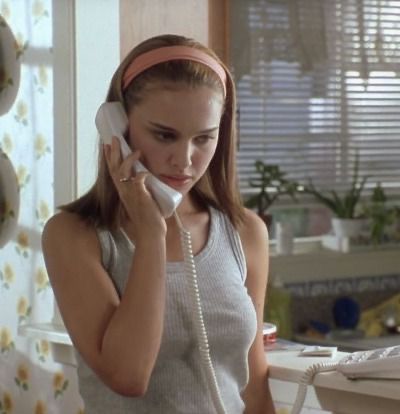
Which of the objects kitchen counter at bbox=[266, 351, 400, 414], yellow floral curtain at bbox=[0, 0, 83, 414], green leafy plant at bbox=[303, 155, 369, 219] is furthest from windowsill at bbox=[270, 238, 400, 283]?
kitchen counter at bbox=[266, 351, 400, 414]

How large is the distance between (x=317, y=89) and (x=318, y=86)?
1cm

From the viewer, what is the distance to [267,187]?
367cm

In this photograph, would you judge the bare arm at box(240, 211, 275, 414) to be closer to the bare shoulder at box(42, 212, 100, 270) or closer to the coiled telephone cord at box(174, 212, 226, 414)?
the coiled telephone cord at box(174, 212, 226, 414)

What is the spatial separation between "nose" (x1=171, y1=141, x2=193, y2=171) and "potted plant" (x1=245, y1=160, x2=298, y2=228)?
2.11 m

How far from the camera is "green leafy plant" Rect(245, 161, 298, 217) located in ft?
11.8

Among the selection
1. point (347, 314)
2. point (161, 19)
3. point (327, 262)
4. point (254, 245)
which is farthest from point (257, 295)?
point (327, 262)

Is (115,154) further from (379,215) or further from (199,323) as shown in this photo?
(379,215)

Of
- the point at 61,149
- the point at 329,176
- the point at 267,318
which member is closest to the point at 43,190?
the point at 61,149

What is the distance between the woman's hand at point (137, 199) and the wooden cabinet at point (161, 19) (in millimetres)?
919

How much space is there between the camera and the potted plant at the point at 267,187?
3.60 meters

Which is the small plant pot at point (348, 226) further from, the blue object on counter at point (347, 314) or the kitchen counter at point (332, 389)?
the kitchen counter at point (332, 389)

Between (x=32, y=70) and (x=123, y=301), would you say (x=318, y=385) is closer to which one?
(x=123, y=301)

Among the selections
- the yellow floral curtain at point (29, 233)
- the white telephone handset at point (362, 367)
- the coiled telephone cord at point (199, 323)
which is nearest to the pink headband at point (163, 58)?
the coiled telephone cord at point (199, 323)

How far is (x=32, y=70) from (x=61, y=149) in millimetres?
242
